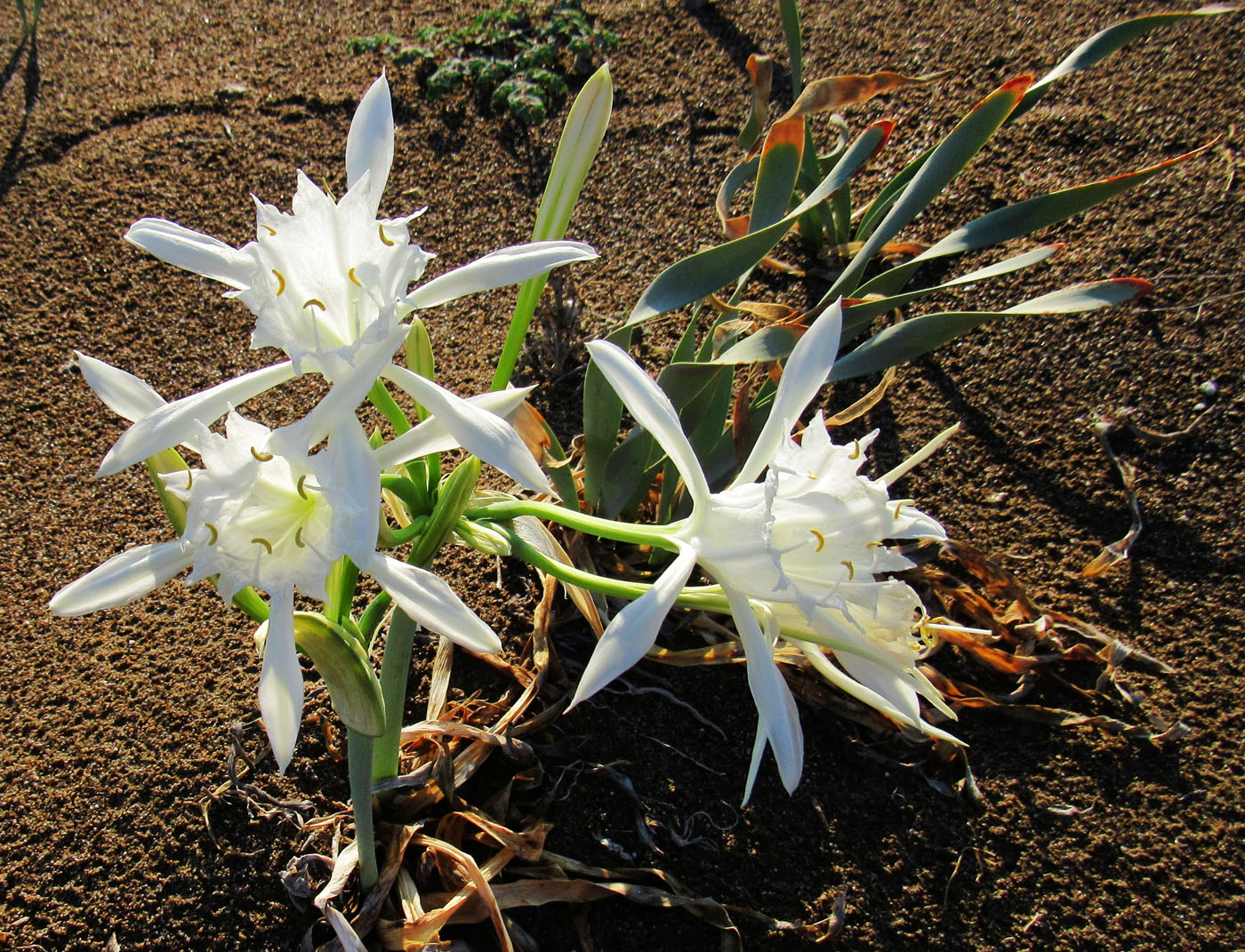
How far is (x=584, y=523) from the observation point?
100 centimetres

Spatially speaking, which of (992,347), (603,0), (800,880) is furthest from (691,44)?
(800,880)

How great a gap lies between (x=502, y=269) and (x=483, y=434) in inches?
9.0

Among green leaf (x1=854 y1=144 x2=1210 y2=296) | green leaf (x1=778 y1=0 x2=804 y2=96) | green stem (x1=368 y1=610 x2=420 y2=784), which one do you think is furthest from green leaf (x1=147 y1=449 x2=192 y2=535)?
green leaf (x1=778 y1=0 x2=804 y2=96)

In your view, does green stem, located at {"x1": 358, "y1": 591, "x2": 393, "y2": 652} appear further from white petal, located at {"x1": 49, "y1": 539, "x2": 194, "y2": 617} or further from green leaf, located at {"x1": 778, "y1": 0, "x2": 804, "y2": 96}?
green leaf, located at {"x1": 778, "y1": 0, "x2": 804, "y2": 96}

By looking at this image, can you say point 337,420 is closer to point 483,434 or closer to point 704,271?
point 483,434

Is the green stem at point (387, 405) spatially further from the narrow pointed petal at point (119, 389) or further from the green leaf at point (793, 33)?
the green leaf at point (793, 33)

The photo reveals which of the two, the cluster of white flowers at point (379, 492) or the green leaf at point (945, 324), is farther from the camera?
the green leaf at point (945, 324)

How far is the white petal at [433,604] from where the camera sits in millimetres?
859

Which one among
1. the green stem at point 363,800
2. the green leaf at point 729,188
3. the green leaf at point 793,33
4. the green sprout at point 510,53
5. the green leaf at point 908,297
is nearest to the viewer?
the green stem at point 363,800

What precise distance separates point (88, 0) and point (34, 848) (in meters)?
3.05

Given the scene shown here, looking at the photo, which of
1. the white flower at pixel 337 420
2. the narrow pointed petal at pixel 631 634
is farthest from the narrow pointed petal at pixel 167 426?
the narrow pointed petal at pixel 631 634

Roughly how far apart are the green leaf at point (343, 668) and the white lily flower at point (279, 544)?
3cm

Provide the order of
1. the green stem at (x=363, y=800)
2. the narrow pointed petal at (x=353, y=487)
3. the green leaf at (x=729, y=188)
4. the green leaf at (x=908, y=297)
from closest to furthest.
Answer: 1. the narrow pointed petal at (x=353, y=487)
2. the green stem at (x=363, y=800)
3. the green leaf at (x=908, y=297)
4. the green leaf at (x=729, y=188)

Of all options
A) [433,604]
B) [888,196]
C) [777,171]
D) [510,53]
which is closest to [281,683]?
[433,604]
